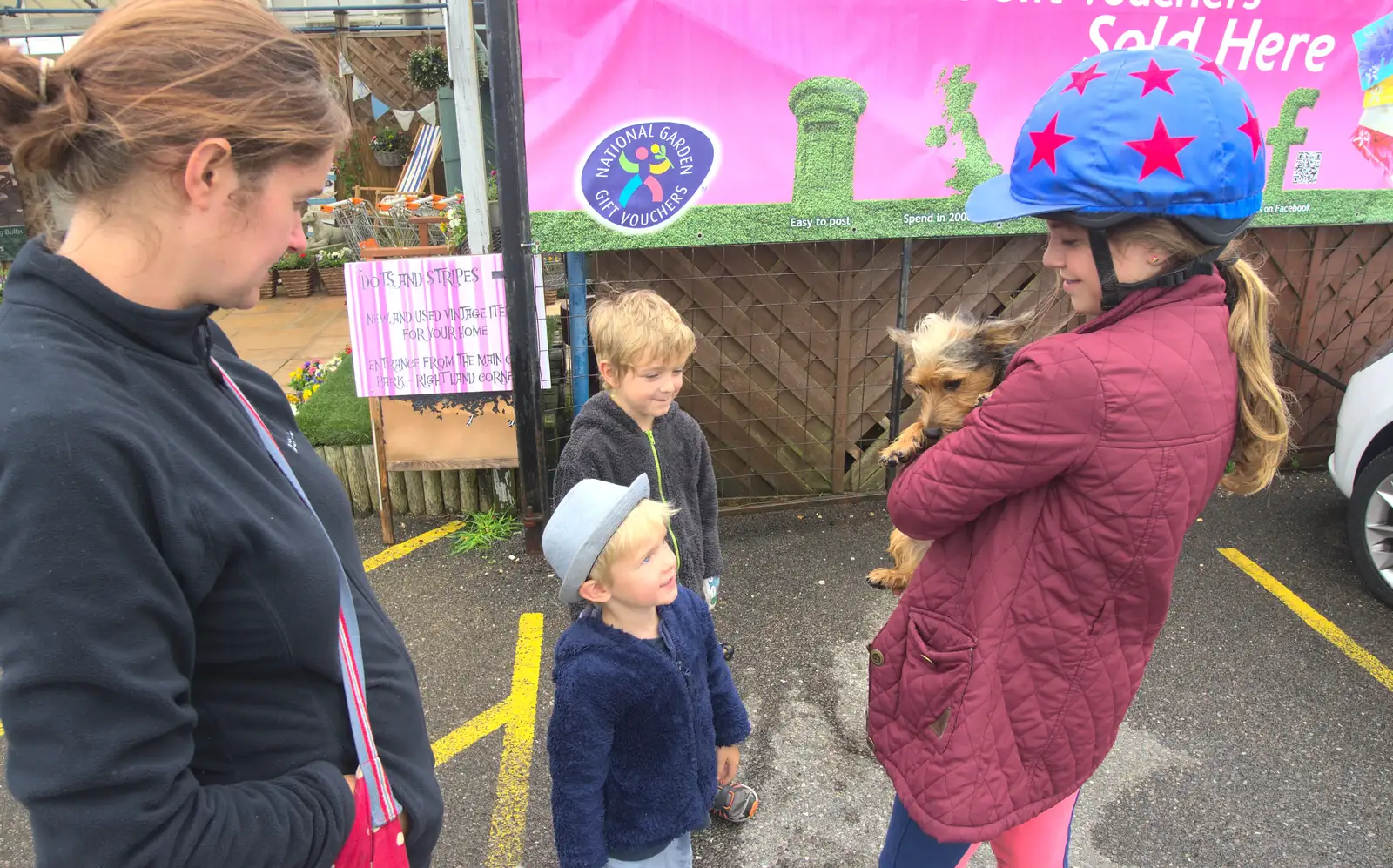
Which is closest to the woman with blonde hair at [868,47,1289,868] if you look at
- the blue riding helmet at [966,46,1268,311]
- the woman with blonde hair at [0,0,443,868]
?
the blue riding helmet at [966,46,1268,311]

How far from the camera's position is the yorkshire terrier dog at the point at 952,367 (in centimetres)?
233

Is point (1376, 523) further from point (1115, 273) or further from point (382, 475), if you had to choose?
point (382, 475)

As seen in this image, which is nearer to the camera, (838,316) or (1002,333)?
(1002,333)

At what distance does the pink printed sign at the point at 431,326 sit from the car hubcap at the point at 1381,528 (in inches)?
152

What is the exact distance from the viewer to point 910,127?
4.10 meters

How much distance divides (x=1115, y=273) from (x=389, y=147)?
11.4 metres

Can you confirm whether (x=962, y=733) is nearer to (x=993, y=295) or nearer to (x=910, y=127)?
(x=910, y=127)

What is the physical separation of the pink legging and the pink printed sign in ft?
9.42

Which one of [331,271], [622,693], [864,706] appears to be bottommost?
[864,706]

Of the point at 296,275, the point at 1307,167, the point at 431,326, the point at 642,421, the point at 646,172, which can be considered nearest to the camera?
the point at 642,421

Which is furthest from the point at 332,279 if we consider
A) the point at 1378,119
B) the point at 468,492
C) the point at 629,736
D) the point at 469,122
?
the point at 1378,119

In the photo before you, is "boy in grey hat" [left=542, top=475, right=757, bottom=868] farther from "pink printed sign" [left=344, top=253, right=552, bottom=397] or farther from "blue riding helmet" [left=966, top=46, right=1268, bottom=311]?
"pink printed sign" [left=344, top=253, right=552, bottom=397]

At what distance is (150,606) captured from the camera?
0.93 metres

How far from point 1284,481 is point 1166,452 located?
465 centimetres
